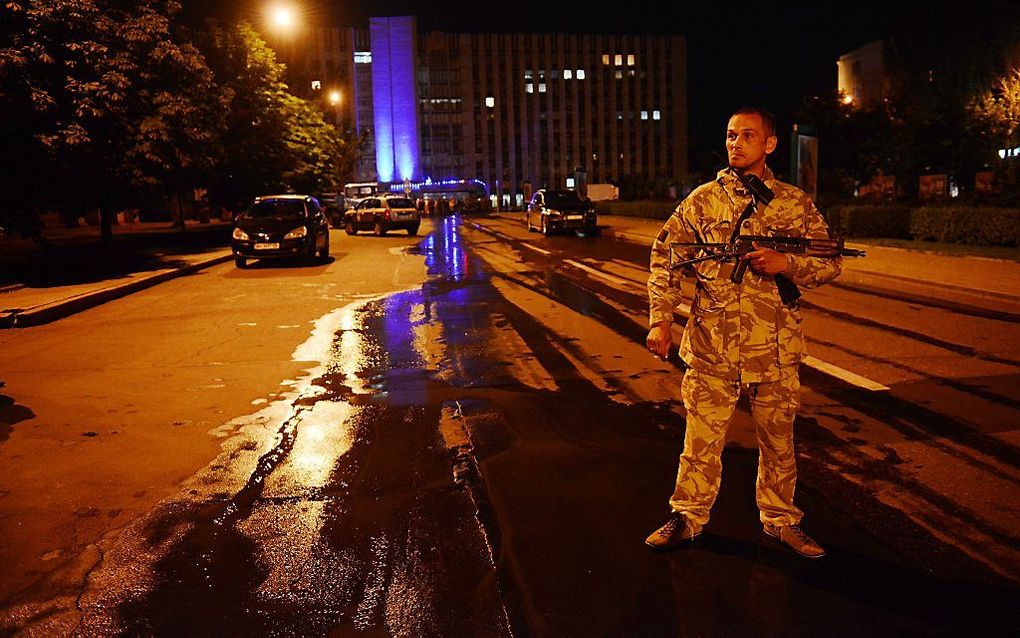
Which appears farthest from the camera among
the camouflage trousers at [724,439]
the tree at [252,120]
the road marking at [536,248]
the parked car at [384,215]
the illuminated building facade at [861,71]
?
the illuminated building facade at [861,71]

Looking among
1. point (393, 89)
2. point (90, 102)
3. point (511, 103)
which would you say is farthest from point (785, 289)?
point (511, 103)

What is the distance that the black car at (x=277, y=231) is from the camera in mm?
21516

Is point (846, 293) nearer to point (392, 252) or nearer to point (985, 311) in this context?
point (985, 311)

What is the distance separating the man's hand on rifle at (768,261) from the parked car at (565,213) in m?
30.4

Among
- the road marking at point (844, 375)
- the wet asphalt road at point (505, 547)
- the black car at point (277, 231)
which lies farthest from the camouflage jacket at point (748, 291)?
the black car at point (277, 231)

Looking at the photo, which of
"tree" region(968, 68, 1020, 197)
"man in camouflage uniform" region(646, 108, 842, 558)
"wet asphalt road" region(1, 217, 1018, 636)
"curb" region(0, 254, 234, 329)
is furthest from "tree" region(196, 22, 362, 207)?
"man in camouflage uniform" region(646, 108, 842, 558)

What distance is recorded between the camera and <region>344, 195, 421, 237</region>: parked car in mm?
37562

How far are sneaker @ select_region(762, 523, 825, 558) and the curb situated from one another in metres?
12.3

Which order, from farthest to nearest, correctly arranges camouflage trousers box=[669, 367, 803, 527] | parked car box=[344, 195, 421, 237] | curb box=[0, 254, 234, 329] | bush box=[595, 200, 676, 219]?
bush box=[595, 200, 676, 219], parked car box=[344, 195, 421, 237], curb box=[0, 254, 234, 329], camouflage trousers box=[669, 367, 803, 527]

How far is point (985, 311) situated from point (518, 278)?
886cm

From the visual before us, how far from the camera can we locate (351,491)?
509 centimetres

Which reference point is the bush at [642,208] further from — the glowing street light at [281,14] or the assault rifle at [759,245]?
the assault rifle at [759,245]

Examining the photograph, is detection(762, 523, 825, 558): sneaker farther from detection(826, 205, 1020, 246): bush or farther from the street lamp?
the street lamp

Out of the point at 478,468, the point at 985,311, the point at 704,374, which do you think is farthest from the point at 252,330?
the point at 985,311
